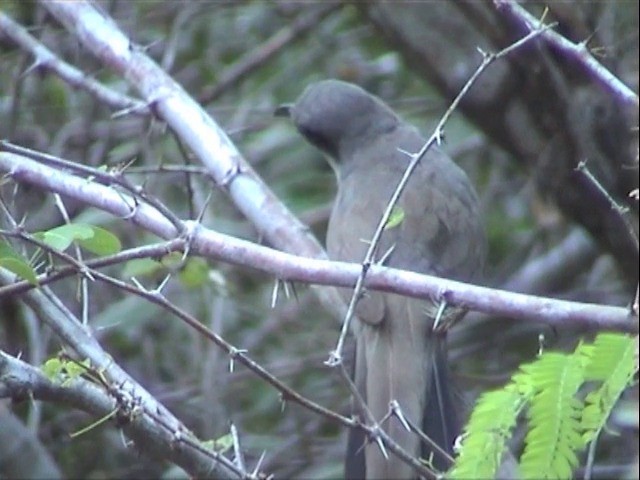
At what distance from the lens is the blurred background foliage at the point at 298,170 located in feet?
18.4

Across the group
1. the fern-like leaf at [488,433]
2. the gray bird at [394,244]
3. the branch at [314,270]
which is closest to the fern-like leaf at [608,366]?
the fern-like leaf at [488,433]

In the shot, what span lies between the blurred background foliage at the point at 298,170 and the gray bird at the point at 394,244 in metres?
0.31

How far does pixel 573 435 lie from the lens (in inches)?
86.6

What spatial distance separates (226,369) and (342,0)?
156cm

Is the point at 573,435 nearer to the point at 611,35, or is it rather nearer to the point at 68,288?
the point at 611,35

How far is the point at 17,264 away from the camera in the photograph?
2.72 m

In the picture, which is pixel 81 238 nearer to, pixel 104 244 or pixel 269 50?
pixel 104 244

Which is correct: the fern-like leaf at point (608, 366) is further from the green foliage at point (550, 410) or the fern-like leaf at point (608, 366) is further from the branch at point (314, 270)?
the branch at point (314, 270)

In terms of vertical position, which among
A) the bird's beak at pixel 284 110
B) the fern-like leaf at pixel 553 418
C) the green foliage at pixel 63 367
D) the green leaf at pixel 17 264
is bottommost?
the fern-like leaf at pixel 553 418

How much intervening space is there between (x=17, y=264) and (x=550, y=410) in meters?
1.05

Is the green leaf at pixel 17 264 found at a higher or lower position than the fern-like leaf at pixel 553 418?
higher

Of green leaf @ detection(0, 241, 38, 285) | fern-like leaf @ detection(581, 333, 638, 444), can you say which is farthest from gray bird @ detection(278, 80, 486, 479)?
fern-like leaf @ detection(581, 333, 638, 444)

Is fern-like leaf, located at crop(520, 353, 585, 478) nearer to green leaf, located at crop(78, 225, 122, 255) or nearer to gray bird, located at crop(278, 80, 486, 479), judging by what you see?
green leaf, located at crop(78, 225, 122, 255)

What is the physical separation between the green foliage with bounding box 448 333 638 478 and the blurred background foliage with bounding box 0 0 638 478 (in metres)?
2.56
